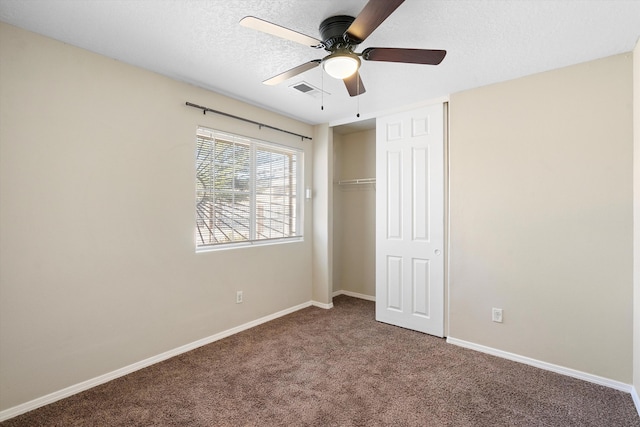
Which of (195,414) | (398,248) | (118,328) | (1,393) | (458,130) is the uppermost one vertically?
(458,130)

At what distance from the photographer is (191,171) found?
116 inches

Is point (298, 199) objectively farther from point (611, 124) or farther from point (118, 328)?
point (611, 124)

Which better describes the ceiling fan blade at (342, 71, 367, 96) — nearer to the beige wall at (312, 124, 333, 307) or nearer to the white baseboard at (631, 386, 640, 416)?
the beige wall at (312, 124, 333, 307)

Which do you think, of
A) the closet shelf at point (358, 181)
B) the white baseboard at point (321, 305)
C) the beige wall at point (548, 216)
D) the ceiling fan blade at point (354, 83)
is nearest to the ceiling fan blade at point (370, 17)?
the ceiling fan blade at point (354, 83)

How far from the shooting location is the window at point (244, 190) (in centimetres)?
Answer: 311

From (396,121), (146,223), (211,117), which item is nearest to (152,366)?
(146,223)

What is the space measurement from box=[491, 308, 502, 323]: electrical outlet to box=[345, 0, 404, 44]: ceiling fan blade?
2573 millimetres

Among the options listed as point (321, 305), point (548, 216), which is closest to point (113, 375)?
point (321, 305)

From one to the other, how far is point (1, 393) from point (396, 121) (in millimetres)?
3969

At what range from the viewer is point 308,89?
3012mm

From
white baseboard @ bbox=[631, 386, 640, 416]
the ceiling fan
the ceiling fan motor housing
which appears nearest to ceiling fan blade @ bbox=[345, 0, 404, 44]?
the ceiling fan

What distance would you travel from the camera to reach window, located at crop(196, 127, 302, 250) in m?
3.11

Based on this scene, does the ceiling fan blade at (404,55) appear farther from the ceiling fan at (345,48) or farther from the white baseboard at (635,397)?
the white baseboard at (635,397)

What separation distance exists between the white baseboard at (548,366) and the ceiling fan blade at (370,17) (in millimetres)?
2842
